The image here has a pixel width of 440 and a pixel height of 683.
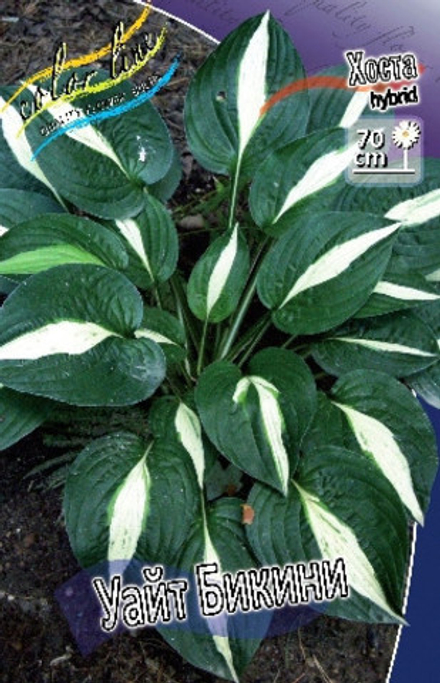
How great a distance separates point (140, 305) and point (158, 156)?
0.30m

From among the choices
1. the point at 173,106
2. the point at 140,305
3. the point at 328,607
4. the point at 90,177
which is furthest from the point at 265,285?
the point at 173,106

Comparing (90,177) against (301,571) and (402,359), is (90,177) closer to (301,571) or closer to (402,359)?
(402,359)

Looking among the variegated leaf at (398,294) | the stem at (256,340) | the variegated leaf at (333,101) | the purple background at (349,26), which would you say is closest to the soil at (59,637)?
the stem at (256,340)

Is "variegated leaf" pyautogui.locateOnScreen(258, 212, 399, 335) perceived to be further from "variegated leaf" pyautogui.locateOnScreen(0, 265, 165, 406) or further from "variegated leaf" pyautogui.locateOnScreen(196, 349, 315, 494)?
"variegated leaf" pyautogui.locateOnScreen(0, 265, 165, 406)

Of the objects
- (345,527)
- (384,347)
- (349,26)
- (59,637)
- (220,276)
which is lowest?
(59,637)

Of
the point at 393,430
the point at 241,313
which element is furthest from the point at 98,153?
the point at 393,430

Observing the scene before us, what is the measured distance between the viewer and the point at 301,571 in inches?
47.7

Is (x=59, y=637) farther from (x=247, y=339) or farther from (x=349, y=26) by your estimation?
(x=349, y=26)

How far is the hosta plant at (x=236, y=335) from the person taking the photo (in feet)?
3.89

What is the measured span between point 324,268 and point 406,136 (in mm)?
351

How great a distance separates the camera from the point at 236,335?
5.03 ft

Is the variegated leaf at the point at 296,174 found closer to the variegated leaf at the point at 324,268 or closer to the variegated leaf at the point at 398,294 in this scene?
the variegated leaf at the point at 324,268

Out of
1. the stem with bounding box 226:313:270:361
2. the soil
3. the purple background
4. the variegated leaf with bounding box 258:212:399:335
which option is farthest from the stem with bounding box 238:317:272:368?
the purple background

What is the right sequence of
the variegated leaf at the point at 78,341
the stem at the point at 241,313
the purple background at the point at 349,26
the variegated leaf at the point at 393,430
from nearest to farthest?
1. the variegated leaf at the point at 78,341
2. the variegated leaf at the point at 393,430
3. the stem at the point at 241,313
4. the purple background at the point at 349,26
